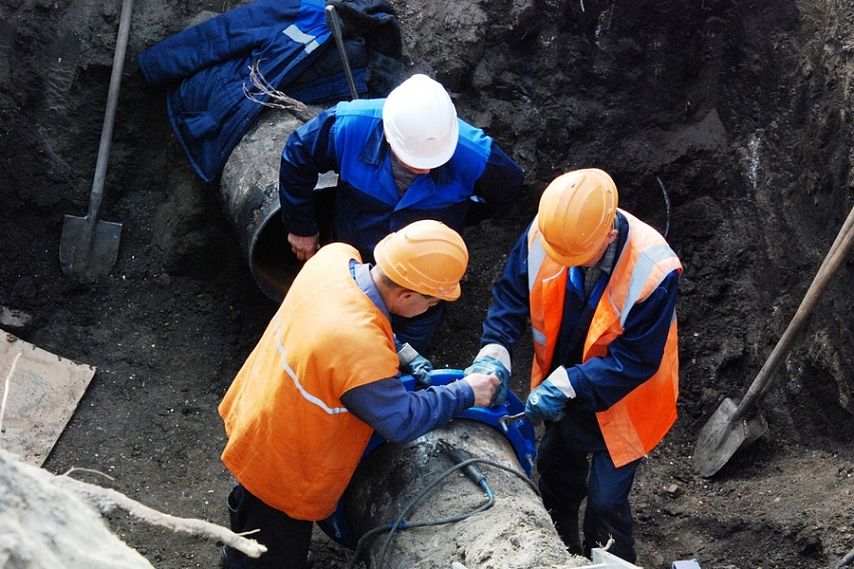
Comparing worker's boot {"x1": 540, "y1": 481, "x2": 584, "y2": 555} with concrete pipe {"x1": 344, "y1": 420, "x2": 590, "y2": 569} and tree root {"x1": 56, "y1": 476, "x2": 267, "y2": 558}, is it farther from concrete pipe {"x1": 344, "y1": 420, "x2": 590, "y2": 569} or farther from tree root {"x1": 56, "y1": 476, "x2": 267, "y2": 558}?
tree root {"x1": 56, "y1": 476, "x2": 267, "y2": 558}

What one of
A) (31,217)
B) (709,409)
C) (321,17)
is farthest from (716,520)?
(31,217)

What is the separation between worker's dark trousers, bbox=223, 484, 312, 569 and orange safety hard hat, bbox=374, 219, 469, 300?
110cm

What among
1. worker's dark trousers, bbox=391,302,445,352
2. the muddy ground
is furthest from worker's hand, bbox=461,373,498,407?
the muddy ground

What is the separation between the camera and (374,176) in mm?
4160

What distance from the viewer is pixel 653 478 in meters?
5.05

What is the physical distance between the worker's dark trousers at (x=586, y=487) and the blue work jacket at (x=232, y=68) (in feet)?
8.09

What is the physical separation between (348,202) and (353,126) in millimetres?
362

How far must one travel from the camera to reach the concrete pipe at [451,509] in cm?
280

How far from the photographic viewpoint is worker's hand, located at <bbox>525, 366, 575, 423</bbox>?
11.6 feet

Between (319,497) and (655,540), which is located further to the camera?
(655,540)

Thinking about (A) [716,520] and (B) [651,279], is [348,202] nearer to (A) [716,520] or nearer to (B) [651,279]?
(B) [651,279]

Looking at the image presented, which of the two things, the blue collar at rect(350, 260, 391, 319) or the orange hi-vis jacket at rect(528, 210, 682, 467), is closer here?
the blue collar at rect(350, 260, 391, 319)

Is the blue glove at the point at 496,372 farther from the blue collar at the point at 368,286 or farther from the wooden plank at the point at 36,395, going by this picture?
the wooden plank at the point at 36,395

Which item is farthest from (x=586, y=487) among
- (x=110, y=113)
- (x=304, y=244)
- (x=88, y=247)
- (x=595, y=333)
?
(x=110, y=113)
